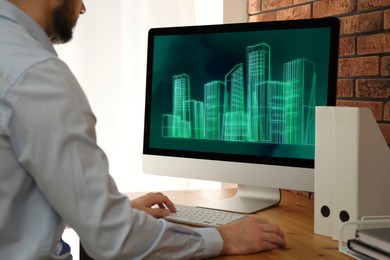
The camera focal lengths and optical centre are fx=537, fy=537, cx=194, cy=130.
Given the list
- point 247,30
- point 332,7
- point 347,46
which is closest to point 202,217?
point 247,30

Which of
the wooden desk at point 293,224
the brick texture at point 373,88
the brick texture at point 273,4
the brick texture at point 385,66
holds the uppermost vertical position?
the brick texture at point 273,4

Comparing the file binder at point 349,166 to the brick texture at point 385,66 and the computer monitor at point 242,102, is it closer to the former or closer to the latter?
the computer monitor at point 242,102

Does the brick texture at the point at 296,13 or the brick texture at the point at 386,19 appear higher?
the brick texture at the point at 296,13

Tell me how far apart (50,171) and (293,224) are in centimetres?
75

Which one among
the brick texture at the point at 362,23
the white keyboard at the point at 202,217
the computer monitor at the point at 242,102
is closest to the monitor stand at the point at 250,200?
the computer monitor at the point at 242,102

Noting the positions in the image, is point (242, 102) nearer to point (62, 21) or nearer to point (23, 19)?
point (62, 21)

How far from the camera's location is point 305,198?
71.6 inches

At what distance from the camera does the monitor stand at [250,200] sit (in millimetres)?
1611

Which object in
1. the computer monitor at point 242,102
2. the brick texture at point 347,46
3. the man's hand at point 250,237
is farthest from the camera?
the brick texture at point 347,46

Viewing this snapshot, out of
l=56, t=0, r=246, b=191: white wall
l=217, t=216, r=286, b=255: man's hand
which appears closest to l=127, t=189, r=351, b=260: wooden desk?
l=217, t=216, r=286, b=255: man's hand

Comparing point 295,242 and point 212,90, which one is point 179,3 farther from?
point 295,242

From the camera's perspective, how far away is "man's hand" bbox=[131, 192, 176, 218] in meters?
1.44

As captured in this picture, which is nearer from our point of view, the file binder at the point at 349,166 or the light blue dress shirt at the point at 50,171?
the light blue dress shirt at the point at 50,171

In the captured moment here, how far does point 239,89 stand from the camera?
1596 millimetres
